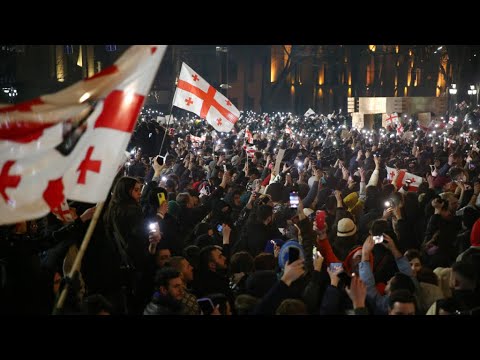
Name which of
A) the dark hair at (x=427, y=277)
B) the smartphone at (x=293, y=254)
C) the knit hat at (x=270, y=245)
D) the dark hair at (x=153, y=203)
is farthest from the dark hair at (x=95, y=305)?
the dark hair at (x=153, y=203)

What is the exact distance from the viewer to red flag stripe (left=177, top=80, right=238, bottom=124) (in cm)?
1181

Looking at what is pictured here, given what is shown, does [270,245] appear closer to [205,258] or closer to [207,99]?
[205,258]

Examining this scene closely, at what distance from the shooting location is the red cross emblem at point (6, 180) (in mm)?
4191

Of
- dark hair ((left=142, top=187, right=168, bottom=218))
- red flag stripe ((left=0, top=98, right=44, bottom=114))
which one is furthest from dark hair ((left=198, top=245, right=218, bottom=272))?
red flag stripe ((left=0, top=98, right=44, bottom=114))

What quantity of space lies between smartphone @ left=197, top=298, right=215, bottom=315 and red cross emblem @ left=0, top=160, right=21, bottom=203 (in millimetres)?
1648

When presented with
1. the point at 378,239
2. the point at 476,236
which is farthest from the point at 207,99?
the point at 378,239

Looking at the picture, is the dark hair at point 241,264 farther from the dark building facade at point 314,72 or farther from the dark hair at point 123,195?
the dark building facade at point 314,72

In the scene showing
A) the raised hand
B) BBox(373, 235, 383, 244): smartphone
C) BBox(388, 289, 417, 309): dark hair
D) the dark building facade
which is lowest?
BBox(388, 289, 417, 309): dark hair

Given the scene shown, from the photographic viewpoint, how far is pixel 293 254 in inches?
216

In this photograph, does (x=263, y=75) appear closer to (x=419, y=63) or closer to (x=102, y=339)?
(x=419, y=63)

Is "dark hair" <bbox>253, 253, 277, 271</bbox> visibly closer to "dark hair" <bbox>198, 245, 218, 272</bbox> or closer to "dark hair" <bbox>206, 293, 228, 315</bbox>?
"dark hair" <bbox>198, 245, 218, 272</bbox>

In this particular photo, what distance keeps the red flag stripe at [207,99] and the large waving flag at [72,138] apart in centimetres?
735

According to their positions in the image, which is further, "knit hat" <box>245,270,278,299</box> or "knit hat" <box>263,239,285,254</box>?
"knit hat" <box>263,239,285,254</box>

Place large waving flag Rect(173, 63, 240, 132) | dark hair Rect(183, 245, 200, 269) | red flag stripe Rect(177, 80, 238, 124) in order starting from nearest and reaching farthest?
dark hair Rect(183, 245, 200, 269)
large waving flag Rect(173, 63, 240, 132)
red flag stripe Rect(177, 80, 238, 124)
